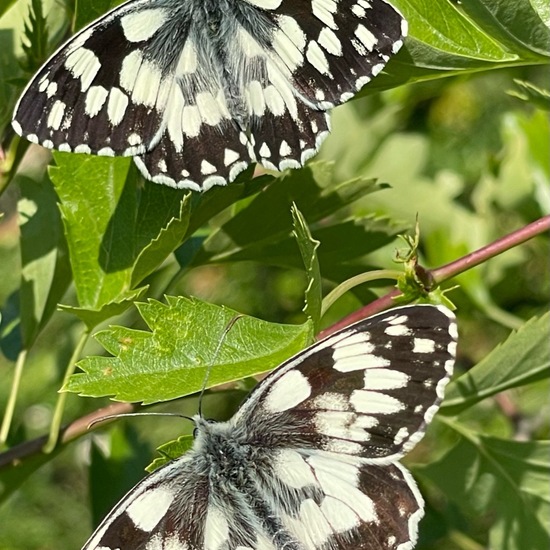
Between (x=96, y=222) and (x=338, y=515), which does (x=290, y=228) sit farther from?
(x=338, y=515)

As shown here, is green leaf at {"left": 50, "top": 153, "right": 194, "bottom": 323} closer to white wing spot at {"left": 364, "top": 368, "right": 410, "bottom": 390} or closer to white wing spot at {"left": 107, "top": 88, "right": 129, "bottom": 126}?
white wing spot at {"left": 107, "top": 88, "right": 129, "bottom": 126}

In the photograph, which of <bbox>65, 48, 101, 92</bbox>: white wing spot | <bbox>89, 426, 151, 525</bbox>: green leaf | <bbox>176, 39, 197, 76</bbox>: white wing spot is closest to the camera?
<bbox>65, 48, 101, 92</bbox>: white wing spot

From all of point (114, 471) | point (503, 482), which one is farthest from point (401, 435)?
point (114, 471)

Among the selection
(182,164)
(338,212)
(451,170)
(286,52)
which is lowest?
(451,170)

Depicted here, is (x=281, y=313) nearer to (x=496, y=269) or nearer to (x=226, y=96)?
(x=496, y=269)

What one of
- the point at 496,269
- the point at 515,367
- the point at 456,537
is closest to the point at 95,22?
the point at 515,367

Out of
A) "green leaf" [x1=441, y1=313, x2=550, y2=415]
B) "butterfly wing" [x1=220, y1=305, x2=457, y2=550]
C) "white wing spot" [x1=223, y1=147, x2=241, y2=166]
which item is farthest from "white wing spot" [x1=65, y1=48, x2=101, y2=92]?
"green leaf" [x1=441, y1=313, x2=550, y2=415]

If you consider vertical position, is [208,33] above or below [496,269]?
above
